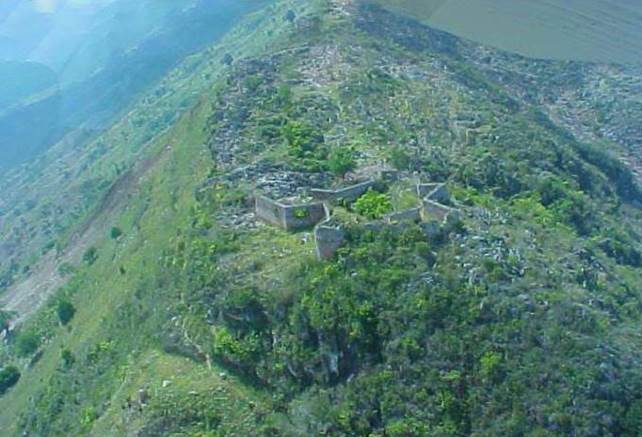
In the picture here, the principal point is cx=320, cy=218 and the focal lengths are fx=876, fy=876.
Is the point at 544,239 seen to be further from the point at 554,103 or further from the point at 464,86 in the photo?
the point at 554,103

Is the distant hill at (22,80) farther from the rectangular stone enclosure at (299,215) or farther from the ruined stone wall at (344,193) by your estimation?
the rectangular stone enclosure at (299,215)

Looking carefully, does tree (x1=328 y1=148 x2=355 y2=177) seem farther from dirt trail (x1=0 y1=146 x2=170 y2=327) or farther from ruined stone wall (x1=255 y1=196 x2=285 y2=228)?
dirt trail (x1=0 y1=146 x2=170 y2=327)

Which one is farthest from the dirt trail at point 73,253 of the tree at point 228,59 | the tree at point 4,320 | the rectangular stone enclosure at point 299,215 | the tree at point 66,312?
the tree at point 228,59

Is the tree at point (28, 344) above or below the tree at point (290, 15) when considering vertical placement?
above

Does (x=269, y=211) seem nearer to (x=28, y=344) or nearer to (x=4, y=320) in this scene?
(x=28, y=344)

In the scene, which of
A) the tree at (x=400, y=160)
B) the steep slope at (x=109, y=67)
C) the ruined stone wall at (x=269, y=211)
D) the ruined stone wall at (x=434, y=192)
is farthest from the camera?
the steep slope at (x=109, y=67)
